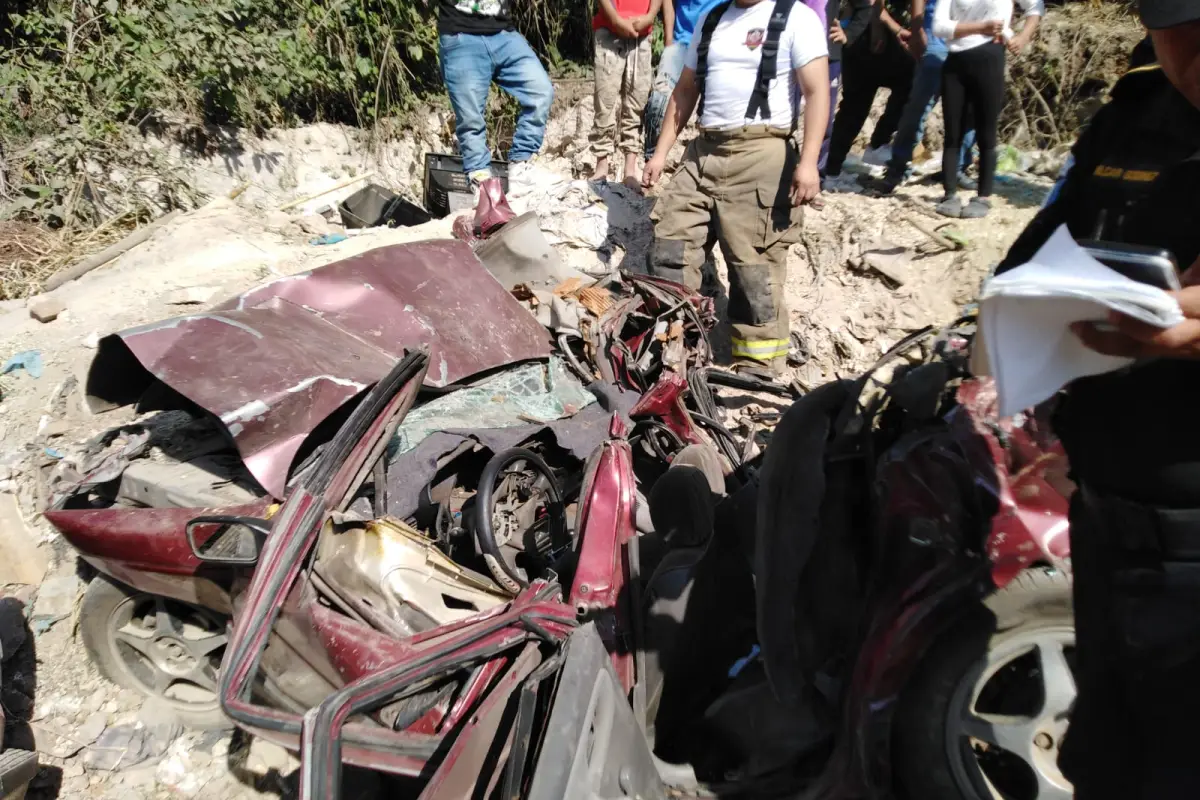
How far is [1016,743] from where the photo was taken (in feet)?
5.07

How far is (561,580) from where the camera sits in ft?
6.83

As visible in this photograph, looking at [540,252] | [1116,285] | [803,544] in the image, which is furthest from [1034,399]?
[540,252]

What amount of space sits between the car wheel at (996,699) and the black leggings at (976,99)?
14.6ft

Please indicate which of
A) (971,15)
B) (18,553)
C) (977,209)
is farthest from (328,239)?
(977,209)

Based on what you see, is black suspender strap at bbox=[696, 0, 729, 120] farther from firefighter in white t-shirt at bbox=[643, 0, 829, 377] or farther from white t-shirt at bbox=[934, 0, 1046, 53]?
white t-shirt at bbox=[934, 0, 1046, 53]

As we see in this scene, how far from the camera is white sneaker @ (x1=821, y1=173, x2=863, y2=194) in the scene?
598 cm

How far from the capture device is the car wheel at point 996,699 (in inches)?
57.2

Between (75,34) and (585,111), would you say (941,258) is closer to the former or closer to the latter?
(585,111)

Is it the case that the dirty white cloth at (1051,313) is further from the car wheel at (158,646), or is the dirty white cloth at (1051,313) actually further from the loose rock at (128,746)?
the loose rock at (128,746)

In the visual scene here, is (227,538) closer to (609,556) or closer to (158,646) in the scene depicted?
(158,646)

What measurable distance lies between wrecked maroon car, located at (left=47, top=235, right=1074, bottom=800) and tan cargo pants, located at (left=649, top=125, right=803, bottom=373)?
2.00m

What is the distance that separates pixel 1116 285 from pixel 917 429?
76 cm

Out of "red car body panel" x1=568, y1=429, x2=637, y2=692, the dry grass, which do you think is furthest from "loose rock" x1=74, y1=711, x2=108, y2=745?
the dry grass

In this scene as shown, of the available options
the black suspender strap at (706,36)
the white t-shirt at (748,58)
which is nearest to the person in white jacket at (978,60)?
the white t-shirt at (748,58)
